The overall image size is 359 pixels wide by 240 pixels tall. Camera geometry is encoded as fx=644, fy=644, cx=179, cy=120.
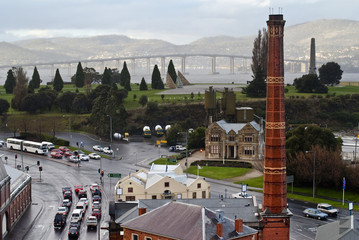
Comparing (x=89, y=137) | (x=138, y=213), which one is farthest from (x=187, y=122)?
(x=138, y=213)

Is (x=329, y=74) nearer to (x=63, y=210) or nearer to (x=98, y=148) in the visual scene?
(x=98, y=148)

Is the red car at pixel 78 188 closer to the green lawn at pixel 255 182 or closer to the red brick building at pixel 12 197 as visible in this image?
the red brick building at pixel 12 197

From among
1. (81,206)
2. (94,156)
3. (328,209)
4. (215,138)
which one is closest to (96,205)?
(81,206)

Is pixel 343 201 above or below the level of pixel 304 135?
below

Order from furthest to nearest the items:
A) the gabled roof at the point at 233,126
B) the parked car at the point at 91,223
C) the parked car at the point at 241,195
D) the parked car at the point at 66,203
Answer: the gabled roof at the point at 233,126 → the parked car at the point at 66,203 → the parked car at the point at 241,195 → the parked car at the point at 91,223

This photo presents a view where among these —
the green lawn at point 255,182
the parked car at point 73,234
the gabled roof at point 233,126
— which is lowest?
the green lawn at point 255,182

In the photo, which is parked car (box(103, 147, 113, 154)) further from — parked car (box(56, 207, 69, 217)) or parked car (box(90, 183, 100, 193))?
parked car (box(56, 207, 69, 217))

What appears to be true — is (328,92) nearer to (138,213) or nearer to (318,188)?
(318,188)

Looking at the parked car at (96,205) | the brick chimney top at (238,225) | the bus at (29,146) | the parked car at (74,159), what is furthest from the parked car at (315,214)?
the bus at (29,146)
